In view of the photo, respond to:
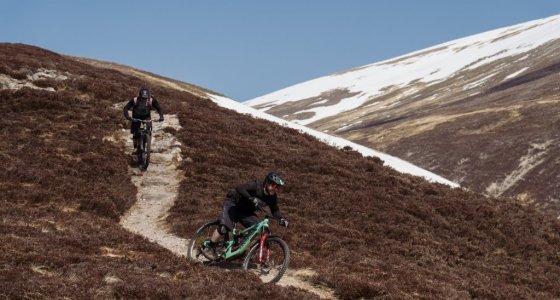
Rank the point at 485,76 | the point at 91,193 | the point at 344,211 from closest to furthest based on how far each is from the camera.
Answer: the point at 91,193, the point at 344,211, the point at 485,76

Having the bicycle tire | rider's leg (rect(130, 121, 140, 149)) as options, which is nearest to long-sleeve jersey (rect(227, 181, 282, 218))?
the bicycle tire

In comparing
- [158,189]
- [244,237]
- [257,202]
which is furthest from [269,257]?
[158,189]

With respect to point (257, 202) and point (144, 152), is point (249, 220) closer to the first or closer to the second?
point (257, 202)

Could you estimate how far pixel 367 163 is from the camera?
102 feet

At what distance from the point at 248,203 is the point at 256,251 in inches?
48.2

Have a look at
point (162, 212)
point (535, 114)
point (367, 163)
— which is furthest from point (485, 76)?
point (162, 212)

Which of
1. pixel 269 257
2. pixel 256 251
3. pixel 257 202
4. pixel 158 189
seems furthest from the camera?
pixel 158 189

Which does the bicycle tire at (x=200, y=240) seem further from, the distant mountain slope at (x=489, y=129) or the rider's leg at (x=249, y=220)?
the distant mountain slope at (x=489, y=129)

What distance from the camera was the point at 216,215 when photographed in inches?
782

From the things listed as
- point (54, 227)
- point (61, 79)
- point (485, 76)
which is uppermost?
point (485, 76)

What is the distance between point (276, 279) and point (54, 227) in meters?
6.60

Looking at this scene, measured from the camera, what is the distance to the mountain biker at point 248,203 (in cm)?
1351

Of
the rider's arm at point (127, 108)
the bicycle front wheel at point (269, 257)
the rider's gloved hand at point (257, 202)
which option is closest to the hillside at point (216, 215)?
the bicycle front wheel at point (269, 257)

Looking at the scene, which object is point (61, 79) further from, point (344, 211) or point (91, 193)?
point (344, 211)
